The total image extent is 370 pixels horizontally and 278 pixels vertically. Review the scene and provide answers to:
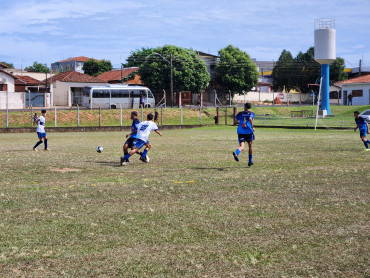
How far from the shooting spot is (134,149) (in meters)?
16.6

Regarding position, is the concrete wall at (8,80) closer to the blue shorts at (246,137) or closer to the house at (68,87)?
the house at (68,87)

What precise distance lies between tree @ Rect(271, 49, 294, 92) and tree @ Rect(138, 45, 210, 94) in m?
24.9

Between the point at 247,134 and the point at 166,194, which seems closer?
the point at 166,194

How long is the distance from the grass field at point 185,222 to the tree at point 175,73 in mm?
66854

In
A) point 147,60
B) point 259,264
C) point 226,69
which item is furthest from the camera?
point 226,69

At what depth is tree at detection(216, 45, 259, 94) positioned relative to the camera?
294 feet

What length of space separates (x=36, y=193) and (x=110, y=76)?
90.4 metres

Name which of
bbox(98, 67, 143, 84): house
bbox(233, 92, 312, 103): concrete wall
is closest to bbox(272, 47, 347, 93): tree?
bbox(233, 92, 312, 103): concrete wall

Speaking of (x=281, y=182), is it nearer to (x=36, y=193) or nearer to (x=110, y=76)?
(x=36, y=193)

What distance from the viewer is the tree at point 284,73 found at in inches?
4011

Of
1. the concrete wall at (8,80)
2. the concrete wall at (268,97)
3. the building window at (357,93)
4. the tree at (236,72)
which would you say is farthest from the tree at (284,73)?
the concrete wall at (8,80)

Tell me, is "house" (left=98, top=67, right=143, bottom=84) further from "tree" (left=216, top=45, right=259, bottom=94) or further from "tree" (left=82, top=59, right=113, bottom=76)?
"tree" (left=82, top=59, right=113, bottom=76)

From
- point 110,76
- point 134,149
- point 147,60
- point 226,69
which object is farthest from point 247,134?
point 110,76

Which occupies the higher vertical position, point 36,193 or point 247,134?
point 247,134
